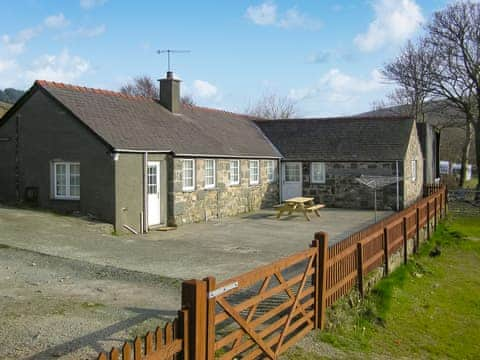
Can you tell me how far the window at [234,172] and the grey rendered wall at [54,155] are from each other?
730 centimetres

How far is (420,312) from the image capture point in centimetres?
981

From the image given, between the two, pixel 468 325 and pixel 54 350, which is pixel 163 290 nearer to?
pixel 54 350

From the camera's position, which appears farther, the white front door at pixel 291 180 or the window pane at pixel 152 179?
the white front door at pixel 291 180

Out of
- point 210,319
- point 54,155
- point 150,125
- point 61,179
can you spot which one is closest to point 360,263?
point 210,319

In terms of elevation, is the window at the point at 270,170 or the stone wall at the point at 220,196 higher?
the window at the point at 270,170

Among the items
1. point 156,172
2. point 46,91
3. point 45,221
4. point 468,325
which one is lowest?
point 468,325

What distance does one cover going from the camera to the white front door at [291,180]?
25.9 metres

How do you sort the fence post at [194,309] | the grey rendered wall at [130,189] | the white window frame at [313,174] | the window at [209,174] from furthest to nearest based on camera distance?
the white window frame at [313,174] → the window at [209,174] → the grey rendered wall at [130,189] → the fence post at [194,309]

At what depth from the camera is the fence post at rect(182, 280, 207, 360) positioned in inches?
173

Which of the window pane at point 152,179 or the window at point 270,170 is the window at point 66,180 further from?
the window at point 270,170

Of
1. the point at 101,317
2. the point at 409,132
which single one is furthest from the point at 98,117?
the point at 409,132

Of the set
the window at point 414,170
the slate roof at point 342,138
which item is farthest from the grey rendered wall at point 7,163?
the window at point 414,170

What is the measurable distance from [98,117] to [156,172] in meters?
2.69

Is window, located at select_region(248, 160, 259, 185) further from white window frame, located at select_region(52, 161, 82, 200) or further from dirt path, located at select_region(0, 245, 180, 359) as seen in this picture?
dirt path, located at select_region(0, 245, 180, 359)
